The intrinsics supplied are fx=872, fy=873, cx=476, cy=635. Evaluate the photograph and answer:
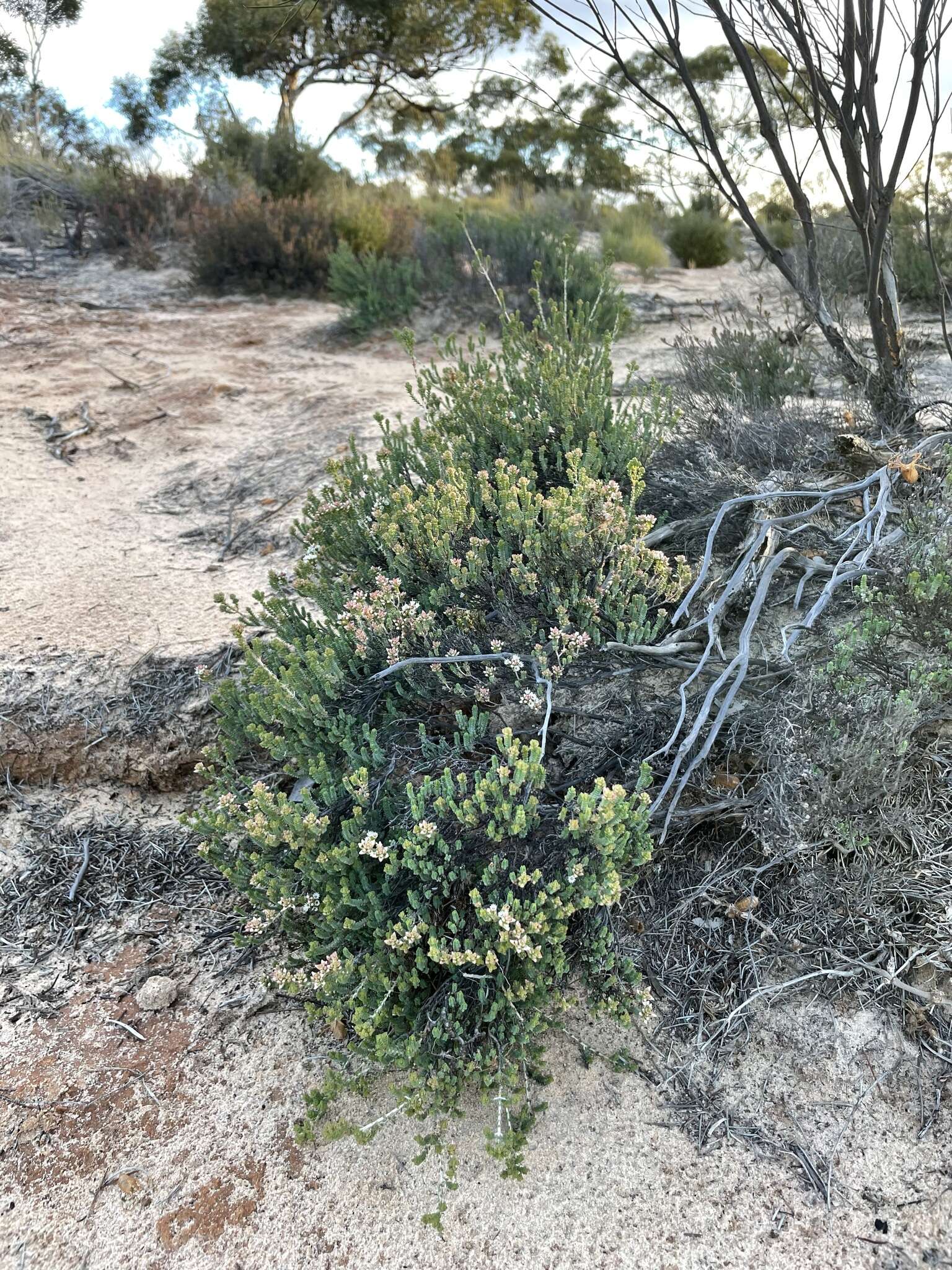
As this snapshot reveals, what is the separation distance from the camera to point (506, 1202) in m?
1.85

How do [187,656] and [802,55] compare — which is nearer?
[802,55]

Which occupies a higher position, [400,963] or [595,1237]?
[400,963]

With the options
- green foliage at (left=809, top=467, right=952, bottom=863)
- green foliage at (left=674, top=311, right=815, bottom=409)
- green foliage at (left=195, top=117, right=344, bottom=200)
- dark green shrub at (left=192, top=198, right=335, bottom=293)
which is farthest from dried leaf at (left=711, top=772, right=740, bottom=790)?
green foliage at (left=195, top=117, right=344, bottom=200)

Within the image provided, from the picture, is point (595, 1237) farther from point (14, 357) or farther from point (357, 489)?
point (14, 357)

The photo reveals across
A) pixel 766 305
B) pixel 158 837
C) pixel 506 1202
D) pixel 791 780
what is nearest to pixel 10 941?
pixel 158 837

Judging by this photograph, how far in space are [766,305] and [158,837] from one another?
657cm

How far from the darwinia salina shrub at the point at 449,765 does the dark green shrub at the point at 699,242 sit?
8.12m

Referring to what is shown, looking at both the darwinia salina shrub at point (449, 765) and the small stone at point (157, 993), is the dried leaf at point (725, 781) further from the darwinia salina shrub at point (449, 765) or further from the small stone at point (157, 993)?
the small stone at point (157, 993)

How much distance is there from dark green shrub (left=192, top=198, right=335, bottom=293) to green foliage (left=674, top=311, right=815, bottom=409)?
4.73 metres

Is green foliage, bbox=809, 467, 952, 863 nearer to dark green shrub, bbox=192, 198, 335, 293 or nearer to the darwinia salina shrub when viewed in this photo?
the darwinia salina shrub

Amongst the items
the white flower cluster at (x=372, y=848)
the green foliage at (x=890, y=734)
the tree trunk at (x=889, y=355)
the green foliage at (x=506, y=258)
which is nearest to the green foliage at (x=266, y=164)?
the green foliage at (x=506, y=258)

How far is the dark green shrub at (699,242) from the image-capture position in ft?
33.8

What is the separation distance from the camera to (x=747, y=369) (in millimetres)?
4516

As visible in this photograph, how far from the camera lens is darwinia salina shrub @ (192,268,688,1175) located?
6.29 feet
